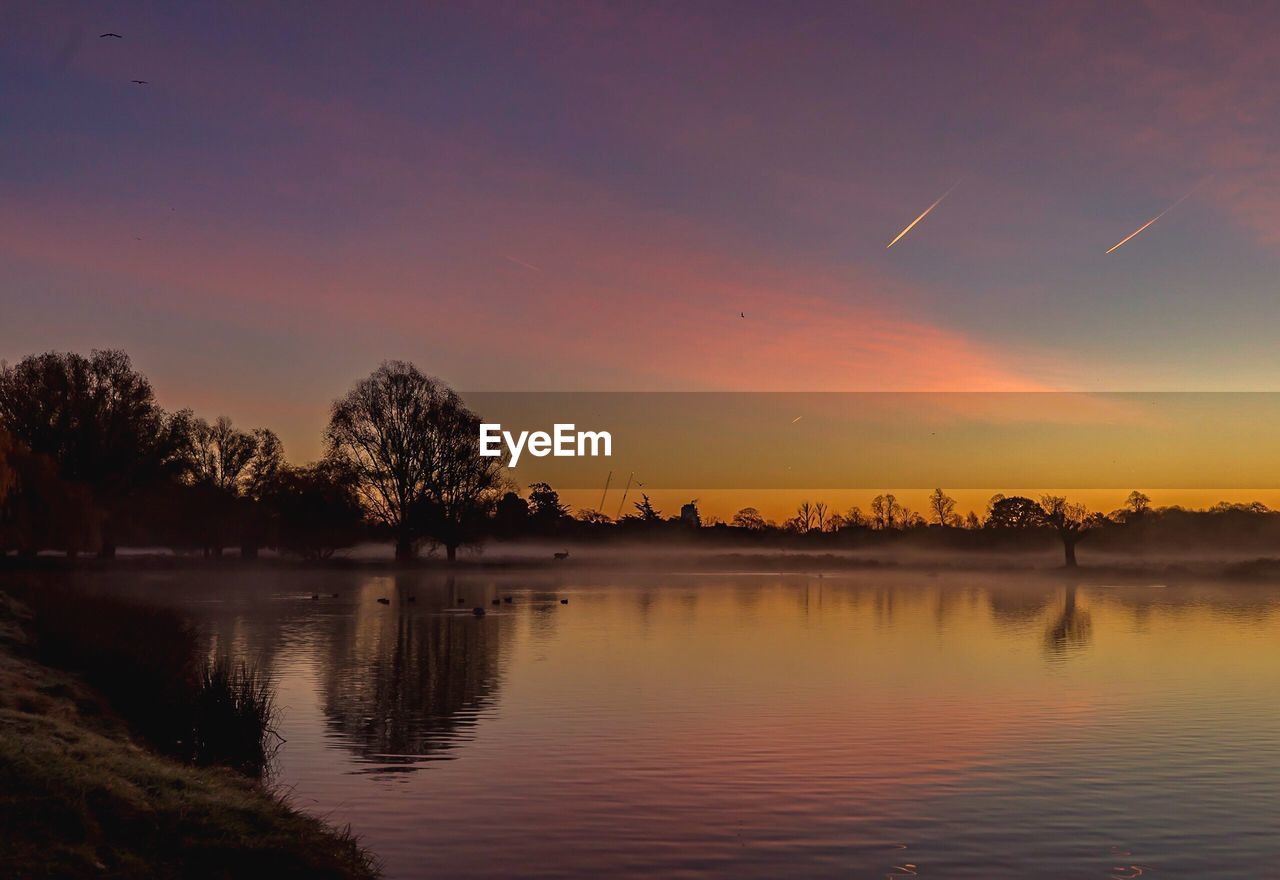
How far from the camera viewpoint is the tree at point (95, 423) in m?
94.4

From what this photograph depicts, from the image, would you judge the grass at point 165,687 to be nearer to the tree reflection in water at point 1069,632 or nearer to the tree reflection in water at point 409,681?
the tree reflection in water at point 409,681

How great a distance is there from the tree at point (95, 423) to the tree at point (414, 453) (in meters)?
18.7

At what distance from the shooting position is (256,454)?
15362 cm

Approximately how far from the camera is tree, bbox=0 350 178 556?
94.4 metres

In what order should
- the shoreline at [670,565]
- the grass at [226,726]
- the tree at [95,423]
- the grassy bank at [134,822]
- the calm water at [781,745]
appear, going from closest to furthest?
the grassy bank at [134,822], the calm water at [781,745], the grass at [226,726], the tree at [95,423], the shoreline at [670,565]

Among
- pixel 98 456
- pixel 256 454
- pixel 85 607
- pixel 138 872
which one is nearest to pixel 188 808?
pixel 138 872

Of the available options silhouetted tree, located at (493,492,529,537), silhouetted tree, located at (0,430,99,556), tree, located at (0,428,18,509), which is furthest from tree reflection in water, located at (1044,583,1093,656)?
silhouetted tree, located at (493,492,529,537)

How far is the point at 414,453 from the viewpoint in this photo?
4604 inches

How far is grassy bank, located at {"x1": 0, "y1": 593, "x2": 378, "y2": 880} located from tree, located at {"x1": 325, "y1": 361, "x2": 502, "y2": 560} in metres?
99.5

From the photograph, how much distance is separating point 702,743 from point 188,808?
563 inches

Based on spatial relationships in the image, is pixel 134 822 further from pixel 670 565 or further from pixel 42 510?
pixel 670 565

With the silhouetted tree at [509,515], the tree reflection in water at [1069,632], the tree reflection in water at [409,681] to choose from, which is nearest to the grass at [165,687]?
the tree reflection in water at [409,681]

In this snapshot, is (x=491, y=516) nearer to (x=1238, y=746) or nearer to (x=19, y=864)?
(x=1238, y=746)

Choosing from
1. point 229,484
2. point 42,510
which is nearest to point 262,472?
point 229,484
